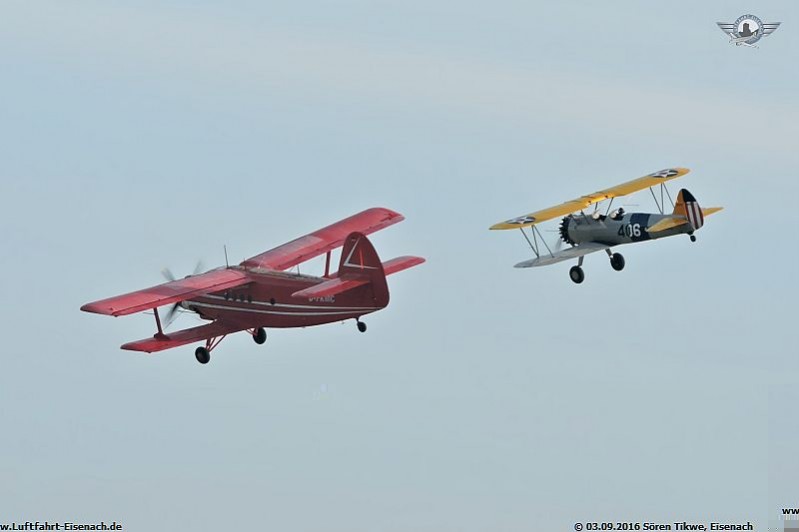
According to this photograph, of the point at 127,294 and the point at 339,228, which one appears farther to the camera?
the point at 339,228

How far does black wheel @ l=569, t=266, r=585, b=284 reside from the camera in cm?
9056

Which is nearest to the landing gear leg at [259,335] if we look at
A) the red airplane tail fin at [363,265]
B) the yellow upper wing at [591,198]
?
the red airplane tail fin at [363,265]

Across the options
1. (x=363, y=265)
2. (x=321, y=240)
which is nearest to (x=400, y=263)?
(x=321, y=240)

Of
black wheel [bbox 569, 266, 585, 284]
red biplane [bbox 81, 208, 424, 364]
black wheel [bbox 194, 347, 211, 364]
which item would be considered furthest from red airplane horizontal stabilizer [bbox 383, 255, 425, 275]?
black wheel [bbox 194, 347, 211, 364]

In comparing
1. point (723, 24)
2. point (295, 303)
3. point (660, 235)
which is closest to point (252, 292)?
point (295, 303)

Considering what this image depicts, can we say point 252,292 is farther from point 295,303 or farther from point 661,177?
point 661,177

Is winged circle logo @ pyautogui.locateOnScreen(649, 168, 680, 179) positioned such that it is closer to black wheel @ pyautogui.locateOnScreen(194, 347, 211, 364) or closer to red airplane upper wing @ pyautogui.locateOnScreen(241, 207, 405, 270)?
red airplane upper wing @ pyautogui.locateOnScreen(241, 207, 405, 270)

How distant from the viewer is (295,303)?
8806 centimetres

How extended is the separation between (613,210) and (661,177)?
3033mm

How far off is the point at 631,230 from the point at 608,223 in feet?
3.99

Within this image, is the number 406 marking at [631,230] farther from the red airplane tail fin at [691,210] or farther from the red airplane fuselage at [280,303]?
the red airplane fuselage at [280,303]

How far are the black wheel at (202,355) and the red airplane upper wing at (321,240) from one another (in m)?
3.37

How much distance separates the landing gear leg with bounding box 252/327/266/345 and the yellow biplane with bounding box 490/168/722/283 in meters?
8.90

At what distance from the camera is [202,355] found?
3546 inches
